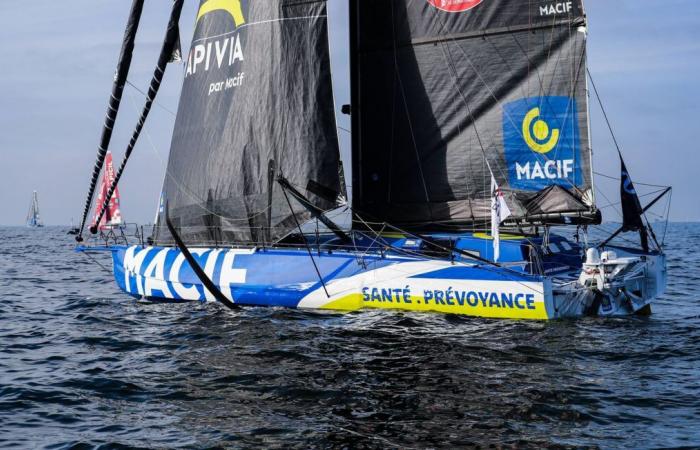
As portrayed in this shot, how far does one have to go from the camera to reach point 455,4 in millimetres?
15750

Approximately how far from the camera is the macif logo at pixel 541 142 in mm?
14977

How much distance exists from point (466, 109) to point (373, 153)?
92.1 inches

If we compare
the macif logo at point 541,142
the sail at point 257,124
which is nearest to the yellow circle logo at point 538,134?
the macif logo at point 541,142

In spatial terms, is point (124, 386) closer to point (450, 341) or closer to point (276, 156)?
point (450, 341)

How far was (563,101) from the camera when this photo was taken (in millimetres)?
15008

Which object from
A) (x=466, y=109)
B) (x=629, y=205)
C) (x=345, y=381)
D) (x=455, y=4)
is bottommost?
(x=345, y=381)

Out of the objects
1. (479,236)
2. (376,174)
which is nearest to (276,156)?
(376,174)

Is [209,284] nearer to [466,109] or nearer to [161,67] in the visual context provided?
[161,67]

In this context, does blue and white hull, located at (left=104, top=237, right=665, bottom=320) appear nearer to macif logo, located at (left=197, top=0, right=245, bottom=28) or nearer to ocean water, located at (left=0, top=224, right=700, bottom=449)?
ocean water, located at (left=0, top=224, right=700, bottom=449)

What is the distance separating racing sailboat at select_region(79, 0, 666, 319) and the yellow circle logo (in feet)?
0.10

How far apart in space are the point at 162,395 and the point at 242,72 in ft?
29.2

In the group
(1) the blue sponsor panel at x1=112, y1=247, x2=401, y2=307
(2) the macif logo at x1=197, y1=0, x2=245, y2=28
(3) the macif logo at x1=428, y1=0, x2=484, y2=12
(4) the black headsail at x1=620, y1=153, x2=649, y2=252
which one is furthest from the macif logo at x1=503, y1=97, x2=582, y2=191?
(2) the macif logo at x1=197, y1=0, x2=245, y2=28

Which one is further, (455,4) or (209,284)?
(455,4)

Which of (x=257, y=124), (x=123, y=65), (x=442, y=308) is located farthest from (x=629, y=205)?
(x=123, y=65)
